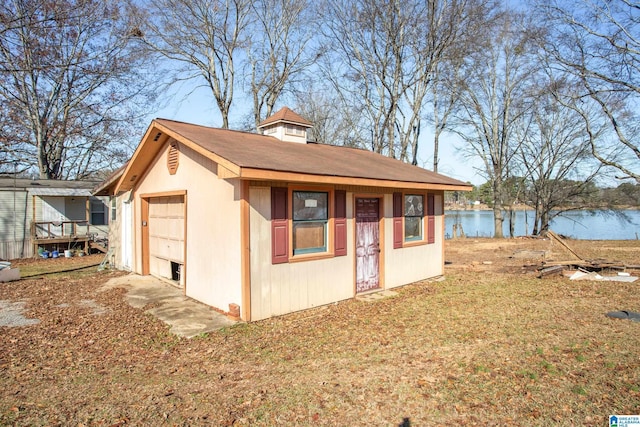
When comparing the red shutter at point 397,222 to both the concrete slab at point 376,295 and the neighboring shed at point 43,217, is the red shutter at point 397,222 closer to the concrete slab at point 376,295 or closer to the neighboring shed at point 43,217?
the concrete slab at point 376,295

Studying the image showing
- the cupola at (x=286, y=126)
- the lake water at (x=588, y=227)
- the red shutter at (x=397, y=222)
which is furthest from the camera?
the lake water at (x=588, y=227)

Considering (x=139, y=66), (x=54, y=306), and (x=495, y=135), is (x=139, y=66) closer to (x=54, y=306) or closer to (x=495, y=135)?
(x=54, y=306)

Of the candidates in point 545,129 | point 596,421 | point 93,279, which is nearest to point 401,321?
point 596,421

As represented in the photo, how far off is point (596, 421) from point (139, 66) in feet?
81.4

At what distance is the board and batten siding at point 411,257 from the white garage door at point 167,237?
15.8 ft

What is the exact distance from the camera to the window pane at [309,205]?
7.20 metres

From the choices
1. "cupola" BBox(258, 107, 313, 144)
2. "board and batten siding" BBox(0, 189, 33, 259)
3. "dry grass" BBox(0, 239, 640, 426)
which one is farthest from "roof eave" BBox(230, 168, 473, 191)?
"board and batten siding" BBox(0, 189, 33, 259)

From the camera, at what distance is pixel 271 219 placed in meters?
6.75

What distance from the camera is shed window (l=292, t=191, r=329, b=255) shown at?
23.7ft

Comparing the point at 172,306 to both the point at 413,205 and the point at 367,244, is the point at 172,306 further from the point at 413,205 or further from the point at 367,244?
the point at 413,205

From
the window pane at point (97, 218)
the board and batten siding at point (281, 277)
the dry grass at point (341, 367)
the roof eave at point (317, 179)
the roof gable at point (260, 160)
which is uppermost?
the roof gable at point (260, 160)

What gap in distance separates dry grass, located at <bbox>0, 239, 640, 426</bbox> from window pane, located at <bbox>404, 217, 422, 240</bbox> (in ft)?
8.24

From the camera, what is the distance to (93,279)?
10.6 meters

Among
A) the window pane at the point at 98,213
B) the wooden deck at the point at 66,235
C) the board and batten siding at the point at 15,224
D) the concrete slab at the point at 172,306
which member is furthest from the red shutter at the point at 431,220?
the board and batten siding at the point at 15,224
